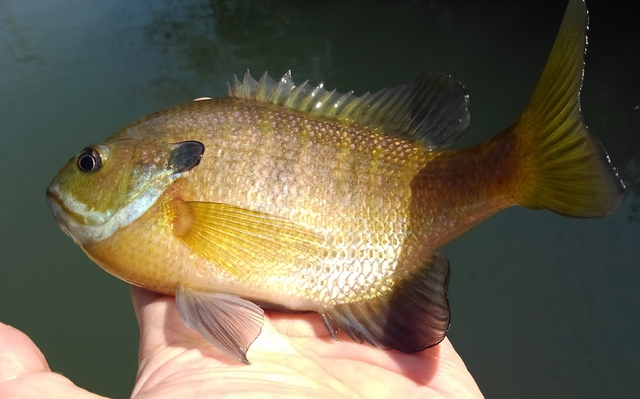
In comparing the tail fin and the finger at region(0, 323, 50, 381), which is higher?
the tail fin

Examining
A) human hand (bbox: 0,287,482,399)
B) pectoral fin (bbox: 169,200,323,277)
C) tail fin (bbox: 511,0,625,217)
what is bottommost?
human hand (bbox: 0,287,482,399)

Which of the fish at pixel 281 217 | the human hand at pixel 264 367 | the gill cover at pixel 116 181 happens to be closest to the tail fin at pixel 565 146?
the fish at pixel 281 217

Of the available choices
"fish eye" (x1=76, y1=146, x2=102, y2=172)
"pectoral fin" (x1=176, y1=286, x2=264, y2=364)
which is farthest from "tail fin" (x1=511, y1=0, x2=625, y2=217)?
"fish eye" (x1=76, y1=146, x2=102, y2=172)

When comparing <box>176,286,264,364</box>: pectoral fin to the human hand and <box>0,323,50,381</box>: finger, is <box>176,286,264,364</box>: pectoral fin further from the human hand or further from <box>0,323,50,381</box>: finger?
<box>0,323,50,381</box>: finger

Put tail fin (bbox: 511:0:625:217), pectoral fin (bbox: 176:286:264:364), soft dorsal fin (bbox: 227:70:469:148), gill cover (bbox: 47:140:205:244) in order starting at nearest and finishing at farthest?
tail fin (bbox: 511:0:625:217)
pectoral fin (bbox: 176:286:264:364)
gill cover (bbox: 47:140:205:244)
soft dorsal fin (bbox: 227:70:469:148)

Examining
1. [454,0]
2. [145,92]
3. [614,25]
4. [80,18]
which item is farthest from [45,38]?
[614,25]

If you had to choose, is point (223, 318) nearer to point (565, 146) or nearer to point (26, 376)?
point (26, 376)

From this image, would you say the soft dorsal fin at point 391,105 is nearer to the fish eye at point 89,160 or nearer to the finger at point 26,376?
the fish eye at point 89,160
